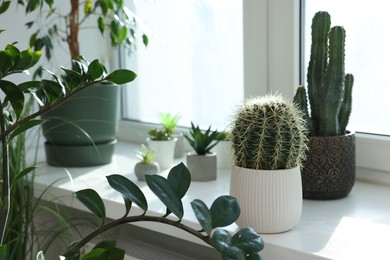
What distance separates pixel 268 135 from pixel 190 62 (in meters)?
0.87

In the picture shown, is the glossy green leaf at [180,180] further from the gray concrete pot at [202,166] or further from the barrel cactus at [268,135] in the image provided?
the gray concrete pot at [202,166]

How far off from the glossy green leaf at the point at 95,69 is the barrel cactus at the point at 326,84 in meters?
0.58

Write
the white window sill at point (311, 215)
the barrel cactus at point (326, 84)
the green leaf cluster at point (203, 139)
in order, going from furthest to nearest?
the green leaf cluster at point (203, 139) → the barrel cactus at point (326, 84) → the white window sill at point (311, 215)

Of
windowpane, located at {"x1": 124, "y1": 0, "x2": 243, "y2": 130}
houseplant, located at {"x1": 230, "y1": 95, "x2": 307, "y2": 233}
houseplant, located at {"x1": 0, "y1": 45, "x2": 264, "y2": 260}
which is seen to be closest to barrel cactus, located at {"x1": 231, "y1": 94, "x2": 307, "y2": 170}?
houseplant, located at {"x1": 230, "y1": 95, "x2": 307, "y2": 233}

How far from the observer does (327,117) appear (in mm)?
1354

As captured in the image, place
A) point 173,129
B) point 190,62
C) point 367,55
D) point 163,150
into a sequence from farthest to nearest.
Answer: point 190,62
point 173,129
point 163,150
point 367,55

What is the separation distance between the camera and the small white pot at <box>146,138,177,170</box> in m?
1.74

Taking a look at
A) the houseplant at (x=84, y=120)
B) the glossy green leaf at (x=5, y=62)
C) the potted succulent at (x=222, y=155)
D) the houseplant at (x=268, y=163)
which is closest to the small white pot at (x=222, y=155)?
the potted succulent at (x=222, y=155)

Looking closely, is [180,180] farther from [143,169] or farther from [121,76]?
[143,169]

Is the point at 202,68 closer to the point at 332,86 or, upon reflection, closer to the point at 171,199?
the point at 332,86

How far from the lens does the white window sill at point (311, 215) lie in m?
1.09

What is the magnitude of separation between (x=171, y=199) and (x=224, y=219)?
8 cm

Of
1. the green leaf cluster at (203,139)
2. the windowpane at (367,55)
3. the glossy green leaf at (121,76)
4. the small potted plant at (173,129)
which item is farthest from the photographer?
the small potted plant at (173,129)

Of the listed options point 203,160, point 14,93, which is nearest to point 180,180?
point 14,93
